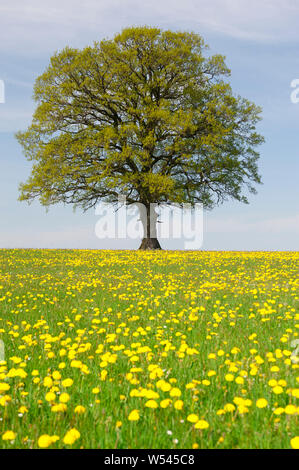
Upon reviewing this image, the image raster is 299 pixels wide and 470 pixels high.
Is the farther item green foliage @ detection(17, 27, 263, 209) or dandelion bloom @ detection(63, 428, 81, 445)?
green foliage @ detection(17, 27, 263, 209)

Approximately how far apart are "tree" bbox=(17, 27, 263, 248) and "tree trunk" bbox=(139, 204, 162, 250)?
12 cm

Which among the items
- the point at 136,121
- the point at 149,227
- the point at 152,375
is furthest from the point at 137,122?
the point at 152,375

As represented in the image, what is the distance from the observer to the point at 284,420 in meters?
3.02

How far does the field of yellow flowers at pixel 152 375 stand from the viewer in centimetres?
281

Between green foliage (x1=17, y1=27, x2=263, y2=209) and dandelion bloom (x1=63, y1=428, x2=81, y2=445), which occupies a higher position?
green foliage (x1=17, y1=27, x2=263, y2=209)

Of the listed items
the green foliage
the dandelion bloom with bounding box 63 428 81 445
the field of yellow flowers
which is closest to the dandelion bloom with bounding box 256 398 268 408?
the field of yellow flowers

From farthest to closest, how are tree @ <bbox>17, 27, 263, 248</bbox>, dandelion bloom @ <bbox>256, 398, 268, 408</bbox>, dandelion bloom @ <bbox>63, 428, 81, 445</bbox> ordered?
tree @ <bbox>17, 27, 263, 248</bbox>
dandelion bloom @ <bbox>256, 398, 268, 408</bbox>
dandelion bloom @ <bbox>63, 428, 81, 445</bbox>

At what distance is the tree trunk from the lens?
29.1 meters

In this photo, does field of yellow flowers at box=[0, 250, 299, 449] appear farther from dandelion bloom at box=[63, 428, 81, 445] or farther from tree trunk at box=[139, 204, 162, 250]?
tree trunk at box=[139, 204, 162, 250]

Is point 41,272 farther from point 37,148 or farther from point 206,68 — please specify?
point 206,68

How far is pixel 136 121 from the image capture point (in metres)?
29.2

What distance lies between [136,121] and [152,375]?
90.7ft

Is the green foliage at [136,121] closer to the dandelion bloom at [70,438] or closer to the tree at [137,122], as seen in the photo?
the tree at [137,122]
